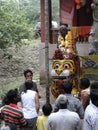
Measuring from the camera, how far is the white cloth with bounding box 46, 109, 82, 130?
6289mm

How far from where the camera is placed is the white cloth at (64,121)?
6289 millimetres

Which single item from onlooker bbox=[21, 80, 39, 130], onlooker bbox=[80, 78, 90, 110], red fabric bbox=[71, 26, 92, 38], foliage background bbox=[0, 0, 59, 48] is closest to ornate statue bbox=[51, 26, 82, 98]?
red fabric bbox=[71, 26, 92, 38]

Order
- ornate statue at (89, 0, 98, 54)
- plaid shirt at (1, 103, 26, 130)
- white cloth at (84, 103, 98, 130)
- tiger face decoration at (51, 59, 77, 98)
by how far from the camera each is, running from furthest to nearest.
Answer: ornate statue at (89, 0, 98, 54) → tiger face decoration at (51, 59, 77, 98) → plaid shirt at (1, 103, 26, 130) → white cloth at (84, 103, 98, 130)

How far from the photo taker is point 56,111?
7125 millimetres

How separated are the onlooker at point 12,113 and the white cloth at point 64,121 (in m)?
0.62

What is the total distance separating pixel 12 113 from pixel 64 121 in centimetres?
92

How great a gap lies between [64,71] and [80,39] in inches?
152

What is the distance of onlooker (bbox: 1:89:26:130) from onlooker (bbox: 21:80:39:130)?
1.32 m

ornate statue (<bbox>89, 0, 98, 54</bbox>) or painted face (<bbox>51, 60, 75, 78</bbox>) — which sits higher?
ornate statue (<bbox>89, 0, 98, 54</bbox>)

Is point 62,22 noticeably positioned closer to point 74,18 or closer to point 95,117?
point 74,18

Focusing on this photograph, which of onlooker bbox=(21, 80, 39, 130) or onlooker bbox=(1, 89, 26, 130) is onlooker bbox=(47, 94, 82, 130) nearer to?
onlooker bbox=(1, 89, 26, 130)

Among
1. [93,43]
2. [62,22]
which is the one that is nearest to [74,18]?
[62,22]

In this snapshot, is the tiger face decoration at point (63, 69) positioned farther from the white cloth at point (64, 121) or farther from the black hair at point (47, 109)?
the white cloth at point (64, 121)

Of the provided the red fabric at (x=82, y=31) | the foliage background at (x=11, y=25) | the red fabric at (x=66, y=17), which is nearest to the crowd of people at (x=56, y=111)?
the red fabric at (x=82, y=31)
